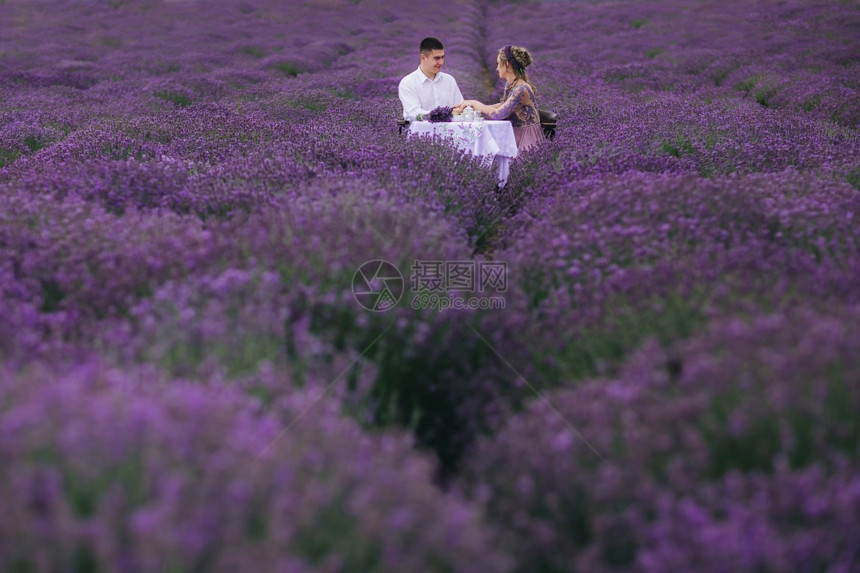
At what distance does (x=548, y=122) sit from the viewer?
7.08 m

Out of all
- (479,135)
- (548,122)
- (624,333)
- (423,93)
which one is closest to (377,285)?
(624,333)

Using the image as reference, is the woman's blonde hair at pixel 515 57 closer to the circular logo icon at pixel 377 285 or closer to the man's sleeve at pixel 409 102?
the man's sleeve at pixel 409 102

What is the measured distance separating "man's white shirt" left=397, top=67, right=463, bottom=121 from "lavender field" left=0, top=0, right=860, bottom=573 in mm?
829

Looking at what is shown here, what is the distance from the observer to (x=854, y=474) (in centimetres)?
162

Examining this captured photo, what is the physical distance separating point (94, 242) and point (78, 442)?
70.6 inches

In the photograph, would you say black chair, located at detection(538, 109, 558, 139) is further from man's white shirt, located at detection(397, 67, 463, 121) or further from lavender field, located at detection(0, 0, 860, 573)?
lavender field, located at detection(0, 0, 860, 573)

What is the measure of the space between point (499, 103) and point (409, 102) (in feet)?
2.44

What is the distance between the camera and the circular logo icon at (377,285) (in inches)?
104

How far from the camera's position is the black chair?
Result: 23.2ft

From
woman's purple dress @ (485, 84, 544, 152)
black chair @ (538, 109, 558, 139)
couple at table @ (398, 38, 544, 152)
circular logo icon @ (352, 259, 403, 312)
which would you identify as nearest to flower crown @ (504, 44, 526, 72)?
couple at table @ (398, 38, 544, 152)

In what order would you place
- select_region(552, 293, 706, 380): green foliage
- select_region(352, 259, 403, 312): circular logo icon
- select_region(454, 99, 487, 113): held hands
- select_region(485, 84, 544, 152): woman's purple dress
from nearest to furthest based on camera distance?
select_region(552, 293, 706, 380): green foliage
select_region(352, 259, 403, 312): circular logo icon
select_region(454, 99, 487, 113): held hands
select_region(485, 84, 544, 152): woman's purple dress

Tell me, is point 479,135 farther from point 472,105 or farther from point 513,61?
point 513,61

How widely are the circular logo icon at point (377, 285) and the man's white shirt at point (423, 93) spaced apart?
375 centimetres

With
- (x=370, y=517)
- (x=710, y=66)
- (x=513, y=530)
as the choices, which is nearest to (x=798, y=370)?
(x=513, y=530)
